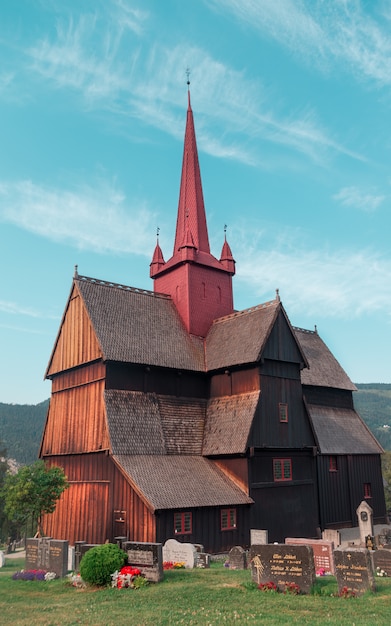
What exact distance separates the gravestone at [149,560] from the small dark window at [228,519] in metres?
10.2

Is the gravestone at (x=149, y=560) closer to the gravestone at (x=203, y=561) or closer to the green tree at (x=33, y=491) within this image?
the gravestone at (x=203, y=561)

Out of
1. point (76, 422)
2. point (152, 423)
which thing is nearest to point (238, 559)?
point (152, 423)

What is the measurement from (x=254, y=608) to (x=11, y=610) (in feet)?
21.7

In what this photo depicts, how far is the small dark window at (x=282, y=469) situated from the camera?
29.9 metres

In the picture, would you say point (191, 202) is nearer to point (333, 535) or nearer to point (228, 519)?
point (228, 519)

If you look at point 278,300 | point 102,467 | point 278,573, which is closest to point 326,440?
point 278,300

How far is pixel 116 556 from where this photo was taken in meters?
17.0

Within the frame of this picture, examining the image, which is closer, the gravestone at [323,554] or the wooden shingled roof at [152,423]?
the gravestone at [323,554]

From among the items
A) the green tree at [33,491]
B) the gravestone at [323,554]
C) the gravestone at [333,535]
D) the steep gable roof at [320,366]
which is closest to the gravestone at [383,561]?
the gravestone at [323,554]

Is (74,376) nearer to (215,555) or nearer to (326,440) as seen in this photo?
(215,555)

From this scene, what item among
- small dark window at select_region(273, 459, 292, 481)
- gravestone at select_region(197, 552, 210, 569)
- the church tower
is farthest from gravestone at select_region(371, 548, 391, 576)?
the church tower

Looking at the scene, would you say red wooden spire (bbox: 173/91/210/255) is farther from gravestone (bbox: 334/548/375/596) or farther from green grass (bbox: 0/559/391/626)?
gravestone (bbox: 334/548/375/596)

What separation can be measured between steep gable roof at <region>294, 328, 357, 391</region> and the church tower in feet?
23.0

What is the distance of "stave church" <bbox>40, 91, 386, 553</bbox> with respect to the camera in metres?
26.6
